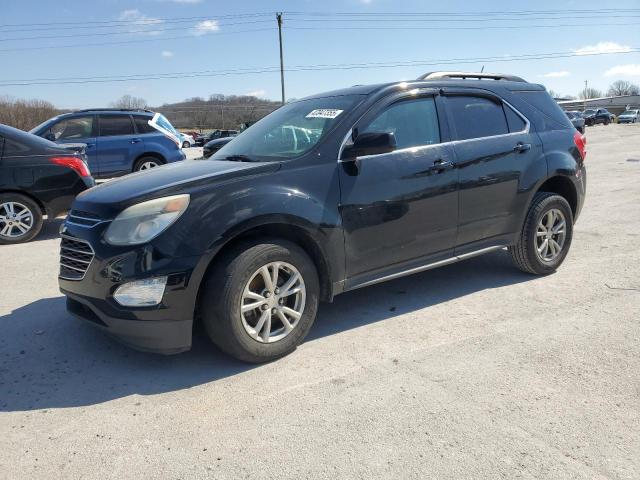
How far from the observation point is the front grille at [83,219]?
3340 millimetres

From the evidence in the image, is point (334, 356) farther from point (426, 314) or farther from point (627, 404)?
point (627, 404)

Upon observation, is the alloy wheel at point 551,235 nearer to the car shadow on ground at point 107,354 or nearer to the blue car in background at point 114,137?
the car shadow on ground at point 107,354

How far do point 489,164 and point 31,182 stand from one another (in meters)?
5.95

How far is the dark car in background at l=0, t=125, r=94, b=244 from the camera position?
707 centimetres

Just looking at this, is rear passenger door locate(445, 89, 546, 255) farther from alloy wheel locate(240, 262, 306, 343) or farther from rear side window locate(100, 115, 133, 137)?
rear side window locate(100, 115, 133, 137)

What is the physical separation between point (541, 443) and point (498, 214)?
8.09ft

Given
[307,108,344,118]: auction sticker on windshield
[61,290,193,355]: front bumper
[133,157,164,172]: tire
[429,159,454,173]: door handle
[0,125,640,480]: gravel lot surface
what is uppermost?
[307,108,344,118]: auction sticker on windshield

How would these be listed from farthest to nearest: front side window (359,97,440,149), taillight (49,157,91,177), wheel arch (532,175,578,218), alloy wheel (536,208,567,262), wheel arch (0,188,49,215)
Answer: taillight (49,157,91,177)
wheel arch (0,188,49,215)
wheel arch (532,175,578,218)
alloy wheel (536,208,567,262)
front side window (359,97,440,149)

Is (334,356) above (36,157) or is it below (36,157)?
below

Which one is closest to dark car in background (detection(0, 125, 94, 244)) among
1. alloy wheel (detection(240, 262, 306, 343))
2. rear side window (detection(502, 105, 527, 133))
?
alloy wheel (detection(240, 262, 306, 343))

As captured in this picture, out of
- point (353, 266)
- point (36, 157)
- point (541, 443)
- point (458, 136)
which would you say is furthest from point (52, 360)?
point (36, 157)

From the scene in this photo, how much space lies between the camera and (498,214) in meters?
4.62

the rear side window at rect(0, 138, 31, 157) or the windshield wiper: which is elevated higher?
the rear side window at rect(0, 138, 31, 157)

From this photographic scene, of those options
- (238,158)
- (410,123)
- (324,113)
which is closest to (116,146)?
(238,158)
